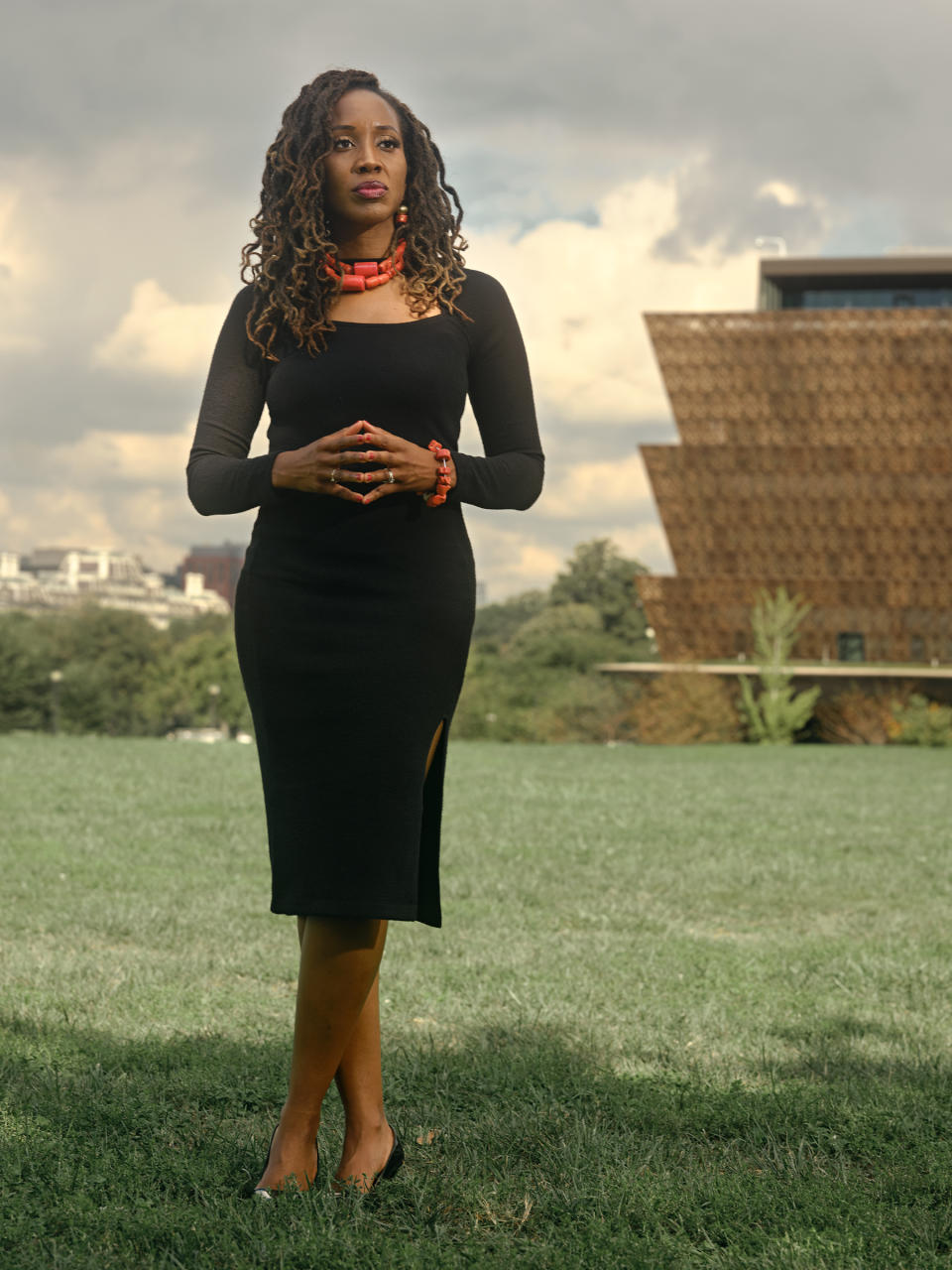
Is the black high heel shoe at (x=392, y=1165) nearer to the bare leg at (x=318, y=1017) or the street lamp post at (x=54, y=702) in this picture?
the bare leg at (x=318, y=1017)

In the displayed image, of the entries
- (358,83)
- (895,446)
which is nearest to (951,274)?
(895,446)

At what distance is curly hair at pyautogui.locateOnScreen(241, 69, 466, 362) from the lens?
314 cm

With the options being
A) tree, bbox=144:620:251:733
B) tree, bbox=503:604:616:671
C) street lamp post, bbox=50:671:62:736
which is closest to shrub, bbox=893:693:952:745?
tree, bbox=503:604:616:671

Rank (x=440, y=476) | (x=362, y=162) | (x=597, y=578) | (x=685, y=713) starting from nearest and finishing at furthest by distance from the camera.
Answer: (x=440, y=476) → (x=362, y=162) → (x=685, y=713) → (x=597, y=578)

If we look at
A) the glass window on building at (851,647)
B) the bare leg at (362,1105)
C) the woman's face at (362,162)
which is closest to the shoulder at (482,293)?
the woman's face at (362,162)

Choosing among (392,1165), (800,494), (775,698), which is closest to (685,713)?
(775,698)

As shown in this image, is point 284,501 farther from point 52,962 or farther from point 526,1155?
point 52,962

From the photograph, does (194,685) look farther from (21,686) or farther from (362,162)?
(362,162)

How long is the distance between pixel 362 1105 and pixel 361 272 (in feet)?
6.19

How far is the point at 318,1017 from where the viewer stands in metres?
3.12

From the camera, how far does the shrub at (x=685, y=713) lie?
4144 cm

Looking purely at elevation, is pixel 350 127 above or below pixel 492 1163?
above

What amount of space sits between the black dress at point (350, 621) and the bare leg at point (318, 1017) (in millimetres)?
104

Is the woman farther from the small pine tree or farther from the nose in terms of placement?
the small pine tree
